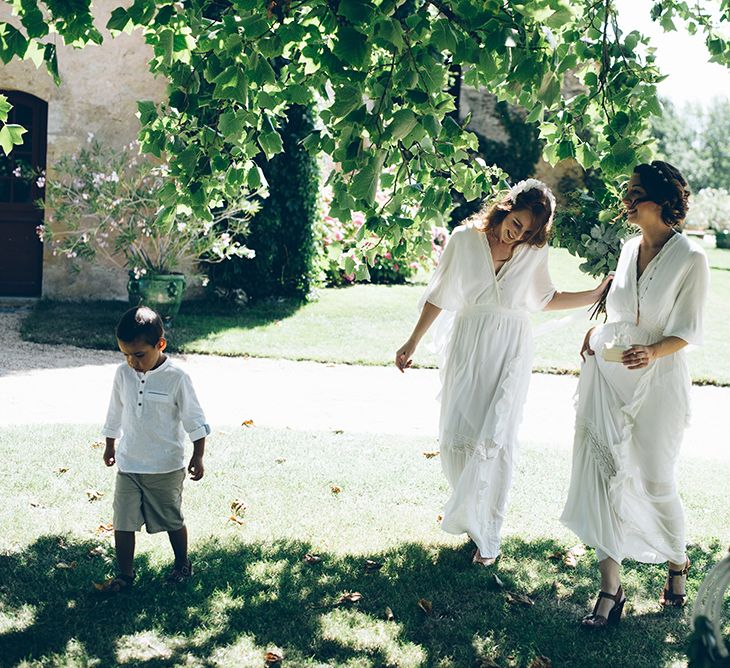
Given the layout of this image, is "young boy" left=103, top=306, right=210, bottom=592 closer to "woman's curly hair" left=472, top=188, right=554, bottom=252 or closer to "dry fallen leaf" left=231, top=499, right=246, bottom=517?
"dry fallen leaf" left=231, top=499, right=246, bottom=517

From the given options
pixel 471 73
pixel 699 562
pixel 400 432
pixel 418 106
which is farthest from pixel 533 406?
pixel 418 106

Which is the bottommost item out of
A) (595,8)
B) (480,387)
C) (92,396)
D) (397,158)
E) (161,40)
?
(92,396)

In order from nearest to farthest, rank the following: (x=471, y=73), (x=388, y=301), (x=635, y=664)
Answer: (x=635, y=664) < (x=471, y=73) < (x=388, y=301)

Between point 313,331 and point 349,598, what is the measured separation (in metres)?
7.62

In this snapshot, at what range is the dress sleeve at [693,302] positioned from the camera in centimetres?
404

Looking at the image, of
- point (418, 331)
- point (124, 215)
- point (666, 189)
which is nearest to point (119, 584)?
point (418, 331)

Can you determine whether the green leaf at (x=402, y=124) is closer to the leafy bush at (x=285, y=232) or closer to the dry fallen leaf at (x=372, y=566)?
the dry fallen leaf at (x=372, y=566)

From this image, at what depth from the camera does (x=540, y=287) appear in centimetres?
493

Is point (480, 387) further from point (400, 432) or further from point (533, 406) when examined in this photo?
point (533, 406)

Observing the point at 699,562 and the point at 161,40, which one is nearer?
the point at 161,40

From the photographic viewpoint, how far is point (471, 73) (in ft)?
15.5

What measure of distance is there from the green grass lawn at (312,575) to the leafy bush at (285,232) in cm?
676

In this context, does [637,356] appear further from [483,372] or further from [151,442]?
[151,442]

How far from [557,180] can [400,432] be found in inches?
586
